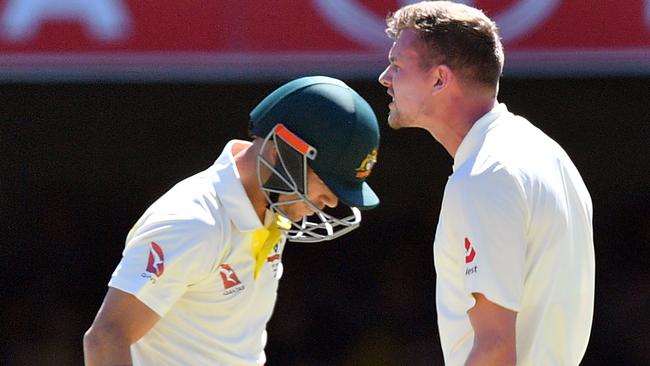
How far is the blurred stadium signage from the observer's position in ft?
15.1

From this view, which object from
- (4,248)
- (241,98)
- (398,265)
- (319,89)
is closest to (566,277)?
(319,89)

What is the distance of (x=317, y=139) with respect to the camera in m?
2.91

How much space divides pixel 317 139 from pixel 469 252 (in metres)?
0.57

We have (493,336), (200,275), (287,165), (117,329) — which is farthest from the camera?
(287,165)

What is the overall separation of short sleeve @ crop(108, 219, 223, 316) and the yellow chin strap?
21cm

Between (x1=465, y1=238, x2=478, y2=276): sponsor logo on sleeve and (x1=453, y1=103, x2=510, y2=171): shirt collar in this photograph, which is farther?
(x1=453, y1=103, x2=510, y2=171): shirt collar

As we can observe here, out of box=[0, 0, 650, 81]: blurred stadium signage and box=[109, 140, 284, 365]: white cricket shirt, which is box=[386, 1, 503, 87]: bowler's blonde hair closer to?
box=[109, 140, 284, 365]: white cricket shirt

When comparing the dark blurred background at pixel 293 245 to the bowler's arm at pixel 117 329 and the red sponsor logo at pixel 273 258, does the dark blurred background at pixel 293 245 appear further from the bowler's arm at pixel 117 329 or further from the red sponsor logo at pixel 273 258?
the bowler's arm at pixel 117 329

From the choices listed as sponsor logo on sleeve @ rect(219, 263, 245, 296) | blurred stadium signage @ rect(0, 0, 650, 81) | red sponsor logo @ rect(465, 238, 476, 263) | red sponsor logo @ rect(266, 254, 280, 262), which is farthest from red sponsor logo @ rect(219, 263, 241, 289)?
blurred stadium signage @ rect(0, 0, 650, 81)

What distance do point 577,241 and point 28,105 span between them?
3.92 m

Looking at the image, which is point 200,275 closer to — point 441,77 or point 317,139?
point 317,139

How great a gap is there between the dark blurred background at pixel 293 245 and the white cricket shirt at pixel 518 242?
3.42 meters

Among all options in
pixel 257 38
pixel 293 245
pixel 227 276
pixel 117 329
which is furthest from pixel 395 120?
pixel 293 245

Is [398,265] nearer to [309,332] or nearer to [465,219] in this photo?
[309,332]
